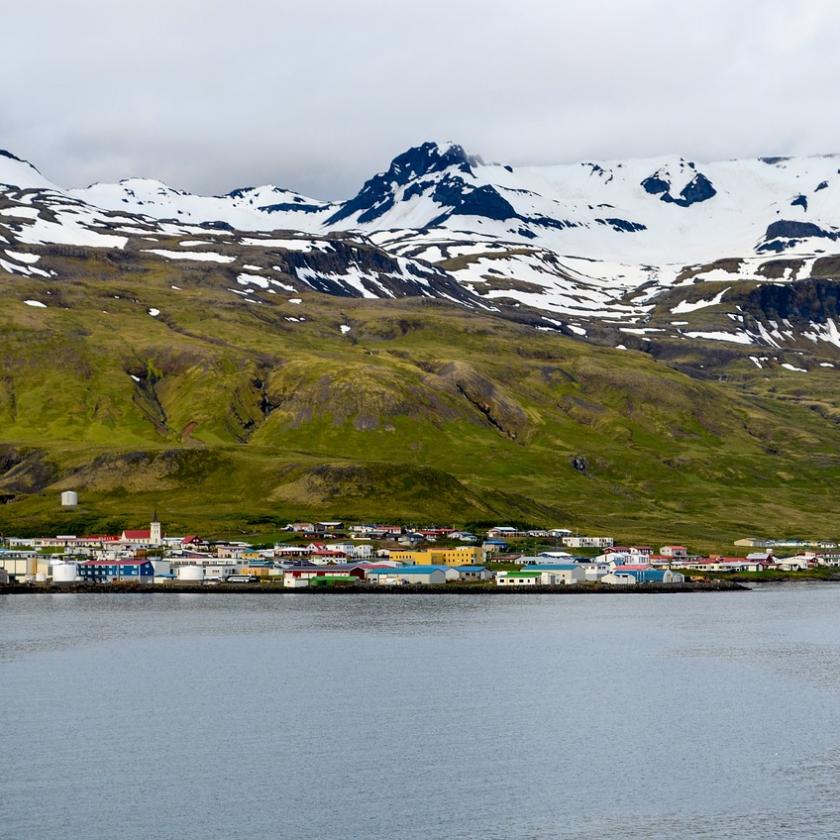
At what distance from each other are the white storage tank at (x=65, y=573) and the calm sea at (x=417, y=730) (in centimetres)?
4278

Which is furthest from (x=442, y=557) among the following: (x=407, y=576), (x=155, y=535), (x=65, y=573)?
(x=65, y=573)

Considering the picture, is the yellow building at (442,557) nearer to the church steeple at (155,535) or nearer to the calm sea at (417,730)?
the church steeple at (155,535)

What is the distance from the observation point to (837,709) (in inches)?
3182

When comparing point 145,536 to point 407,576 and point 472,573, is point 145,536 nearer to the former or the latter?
point 407,576

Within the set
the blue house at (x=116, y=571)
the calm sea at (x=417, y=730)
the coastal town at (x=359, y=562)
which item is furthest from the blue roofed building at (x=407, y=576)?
the calm sea at (x=417, y=730)

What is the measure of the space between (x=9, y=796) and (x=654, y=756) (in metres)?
29.4

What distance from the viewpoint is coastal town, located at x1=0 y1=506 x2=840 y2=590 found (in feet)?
554

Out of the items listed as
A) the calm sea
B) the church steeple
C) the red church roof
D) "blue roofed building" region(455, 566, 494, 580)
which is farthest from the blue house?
the calm sea

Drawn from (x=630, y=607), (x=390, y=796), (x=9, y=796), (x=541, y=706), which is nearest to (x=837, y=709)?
(x=541, y=706)

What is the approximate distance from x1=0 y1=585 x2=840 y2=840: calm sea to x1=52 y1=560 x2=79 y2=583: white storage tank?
42778 millimetres

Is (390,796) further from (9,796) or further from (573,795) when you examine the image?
(9,796)

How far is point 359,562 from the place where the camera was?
576ft

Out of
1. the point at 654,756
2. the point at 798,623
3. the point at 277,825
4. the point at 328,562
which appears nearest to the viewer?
the point at 277,825

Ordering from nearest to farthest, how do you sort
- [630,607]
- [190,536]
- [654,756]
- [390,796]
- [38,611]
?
[390,796], [654,756], [38,611], [630,607], [190,536]
